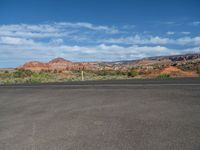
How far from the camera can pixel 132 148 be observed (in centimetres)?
534

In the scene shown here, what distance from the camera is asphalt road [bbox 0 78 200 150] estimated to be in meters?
5.72

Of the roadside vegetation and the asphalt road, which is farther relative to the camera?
the roadside vegetation

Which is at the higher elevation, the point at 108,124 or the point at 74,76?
the point at 108,124

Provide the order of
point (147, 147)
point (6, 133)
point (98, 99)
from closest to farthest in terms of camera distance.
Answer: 1. point (147, 147)
2. point (6, 133)
3. point (98, 99)

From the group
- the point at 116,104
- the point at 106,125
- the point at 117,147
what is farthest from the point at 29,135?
the point at 116,104

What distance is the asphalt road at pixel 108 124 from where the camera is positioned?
5724 mm

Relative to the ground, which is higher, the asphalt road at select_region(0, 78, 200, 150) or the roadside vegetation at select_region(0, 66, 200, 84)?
the asphalt road at select_region(0, 78, 200, 150)

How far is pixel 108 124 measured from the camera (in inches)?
287

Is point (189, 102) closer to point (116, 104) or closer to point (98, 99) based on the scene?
point (116, 104)

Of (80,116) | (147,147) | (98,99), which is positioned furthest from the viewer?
(98,99)

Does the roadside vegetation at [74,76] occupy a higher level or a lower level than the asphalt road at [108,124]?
lower

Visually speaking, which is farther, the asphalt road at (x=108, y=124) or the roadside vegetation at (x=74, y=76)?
the roadside vegetation at (x=74, y=76)

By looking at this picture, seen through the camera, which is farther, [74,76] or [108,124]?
[74,76]

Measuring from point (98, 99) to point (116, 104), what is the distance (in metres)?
1.65
